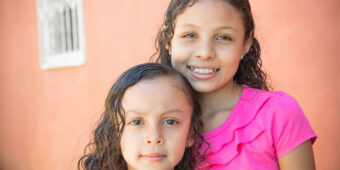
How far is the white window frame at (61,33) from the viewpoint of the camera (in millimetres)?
5137

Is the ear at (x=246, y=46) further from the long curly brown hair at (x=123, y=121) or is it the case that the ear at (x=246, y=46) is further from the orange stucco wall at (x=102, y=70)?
the orange stucco wall at (x=102, y=70)

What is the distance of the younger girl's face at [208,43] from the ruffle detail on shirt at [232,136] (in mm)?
201

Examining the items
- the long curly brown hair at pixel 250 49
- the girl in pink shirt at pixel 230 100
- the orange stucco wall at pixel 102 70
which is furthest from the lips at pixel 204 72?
the orange stucco wall at pixel 102 70

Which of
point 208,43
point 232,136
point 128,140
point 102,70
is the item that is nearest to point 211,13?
point 208,43

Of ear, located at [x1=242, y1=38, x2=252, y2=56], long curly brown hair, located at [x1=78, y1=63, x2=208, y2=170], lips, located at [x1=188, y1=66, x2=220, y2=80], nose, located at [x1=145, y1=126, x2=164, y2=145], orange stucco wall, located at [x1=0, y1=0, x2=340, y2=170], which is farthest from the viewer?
orange stucco wall, located at [x1=0, y1=0, x2=340, y2=170]

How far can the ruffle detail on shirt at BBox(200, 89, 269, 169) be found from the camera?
1.58 metres

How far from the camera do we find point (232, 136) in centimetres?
162

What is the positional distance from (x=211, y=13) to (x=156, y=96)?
0.46 meters

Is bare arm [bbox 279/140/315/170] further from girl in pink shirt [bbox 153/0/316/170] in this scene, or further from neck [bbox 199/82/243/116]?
neck [bbox 199/82/243/116]

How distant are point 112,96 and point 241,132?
61 cm

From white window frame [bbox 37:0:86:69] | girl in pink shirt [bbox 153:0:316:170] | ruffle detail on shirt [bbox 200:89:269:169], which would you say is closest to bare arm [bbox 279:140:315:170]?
girl in pink shirt [bbox 153:0:316:170]

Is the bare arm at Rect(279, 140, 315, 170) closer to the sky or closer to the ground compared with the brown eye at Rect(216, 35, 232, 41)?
closer to the ground

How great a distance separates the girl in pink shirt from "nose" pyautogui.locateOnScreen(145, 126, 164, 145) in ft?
0.85

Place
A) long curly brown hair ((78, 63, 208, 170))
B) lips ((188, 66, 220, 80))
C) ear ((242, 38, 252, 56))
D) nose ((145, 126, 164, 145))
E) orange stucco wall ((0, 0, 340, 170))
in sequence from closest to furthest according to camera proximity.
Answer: nose ((145, 126, 164, 145)) < long curly brown hair ((78, 63, 208, 170)) < lips ((188, 66, 220, 80)) < ear ((242, 38, 252, 56)) < orange stucco wall ((0, 0, 340, 170))
